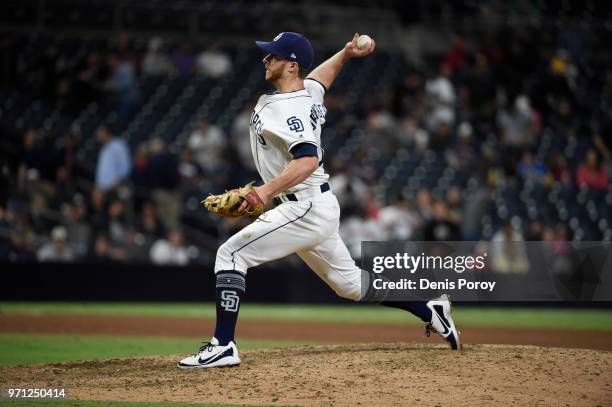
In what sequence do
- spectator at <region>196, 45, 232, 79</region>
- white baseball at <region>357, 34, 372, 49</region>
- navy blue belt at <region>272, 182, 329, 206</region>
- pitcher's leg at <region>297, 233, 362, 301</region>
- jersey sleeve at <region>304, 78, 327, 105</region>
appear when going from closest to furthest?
1. navy blue belt at <region>272, 182, 329, 206</region>
2. pitcher's leg at <region>297, 233, 362, 301</region>
3. jersey sleeve at <region>304, 78, 327, 105</region>
4. white baseball at <region>357, 34, 372, 49</region>
5. spectator at <region>196, 45, 232, 79</region>

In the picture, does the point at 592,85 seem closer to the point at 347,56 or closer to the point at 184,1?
the point at 184,1

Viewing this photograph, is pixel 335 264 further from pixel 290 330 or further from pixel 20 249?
pixel 20 249

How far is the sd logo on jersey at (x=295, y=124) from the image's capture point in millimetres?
5750

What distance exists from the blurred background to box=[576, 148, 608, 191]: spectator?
39 millimetres

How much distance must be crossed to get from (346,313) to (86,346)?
6003mm

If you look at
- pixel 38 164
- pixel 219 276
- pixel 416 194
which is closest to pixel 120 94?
pixel 38 164

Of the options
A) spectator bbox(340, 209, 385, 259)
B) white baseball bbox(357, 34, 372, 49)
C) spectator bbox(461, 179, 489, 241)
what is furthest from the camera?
spectator bbox(461, 179, 489, 241)

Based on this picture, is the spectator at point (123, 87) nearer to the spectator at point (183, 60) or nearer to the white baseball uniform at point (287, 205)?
the spectator at point (183, 60)

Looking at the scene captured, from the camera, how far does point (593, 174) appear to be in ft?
52.7

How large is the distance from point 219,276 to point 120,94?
11.2 meters

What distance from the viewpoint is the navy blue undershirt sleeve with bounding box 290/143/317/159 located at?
5.68 metres

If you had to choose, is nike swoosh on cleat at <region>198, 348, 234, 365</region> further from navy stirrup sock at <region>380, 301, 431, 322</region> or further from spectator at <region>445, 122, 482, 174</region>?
spectator at <region>445, 122, 482, 174</region>

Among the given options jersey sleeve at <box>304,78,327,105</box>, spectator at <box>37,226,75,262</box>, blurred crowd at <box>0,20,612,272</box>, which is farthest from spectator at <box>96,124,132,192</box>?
jersey sleeve at <box>304,78,327,105</box>

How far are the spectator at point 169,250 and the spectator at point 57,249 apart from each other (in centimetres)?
126
